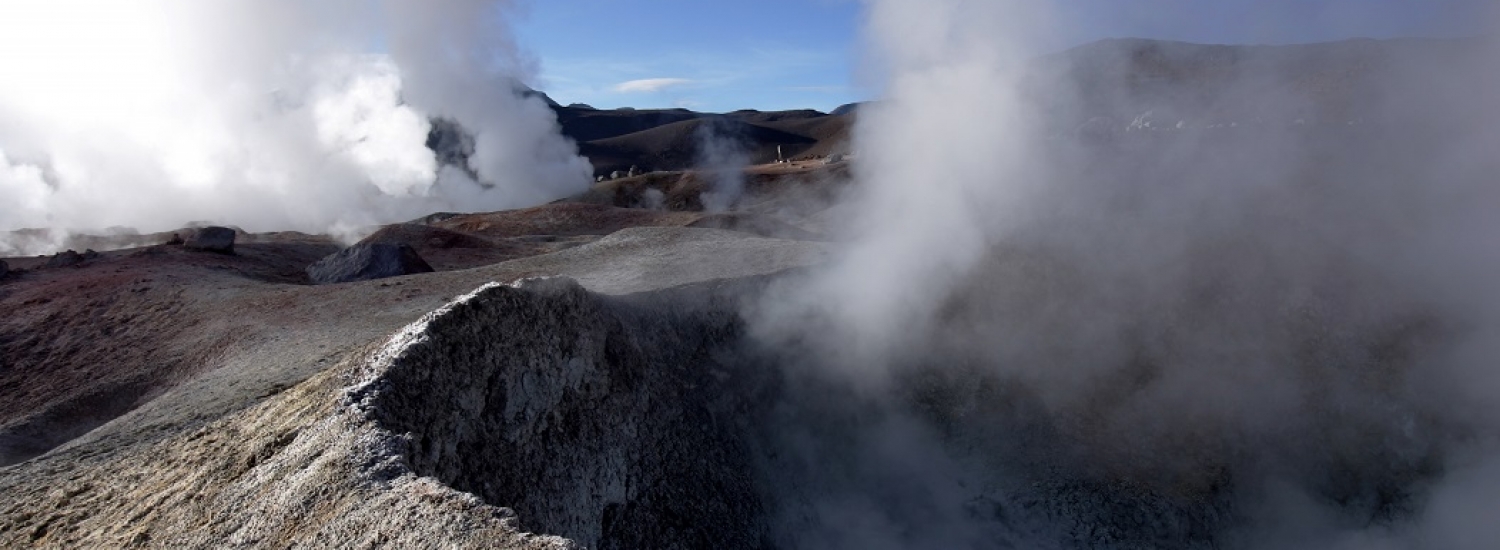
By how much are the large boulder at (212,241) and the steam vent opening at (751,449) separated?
33.3 feet

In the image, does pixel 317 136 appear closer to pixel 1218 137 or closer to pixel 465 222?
pixel 465 222

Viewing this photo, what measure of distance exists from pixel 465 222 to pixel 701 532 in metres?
19.4

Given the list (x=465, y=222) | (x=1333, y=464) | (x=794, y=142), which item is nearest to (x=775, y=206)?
(x=465, y=222)

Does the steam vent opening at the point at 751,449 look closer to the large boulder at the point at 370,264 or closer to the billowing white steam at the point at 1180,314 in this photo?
the billowing white steam at the point at 1180,314

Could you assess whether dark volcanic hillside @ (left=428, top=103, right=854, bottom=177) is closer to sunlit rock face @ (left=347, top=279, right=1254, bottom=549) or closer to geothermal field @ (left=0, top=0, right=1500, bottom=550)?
geothermal field @ (left=0, top=0, right=1500, bottom=550)

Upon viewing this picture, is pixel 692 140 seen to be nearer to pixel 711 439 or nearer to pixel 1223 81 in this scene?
pixel 1223 81

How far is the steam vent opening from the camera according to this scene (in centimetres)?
521

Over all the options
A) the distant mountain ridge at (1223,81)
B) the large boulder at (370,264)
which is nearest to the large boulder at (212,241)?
the large boulder at (370,264)

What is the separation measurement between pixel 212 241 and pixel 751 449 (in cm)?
1167

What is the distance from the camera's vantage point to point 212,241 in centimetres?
1441

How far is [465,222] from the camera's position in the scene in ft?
77.6

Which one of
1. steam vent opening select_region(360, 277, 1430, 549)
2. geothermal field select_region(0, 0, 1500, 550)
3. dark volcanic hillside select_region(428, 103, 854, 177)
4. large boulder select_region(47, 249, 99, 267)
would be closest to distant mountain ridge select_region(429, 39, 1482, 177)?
geothermal field select_region(0, 0, 1500, 550)

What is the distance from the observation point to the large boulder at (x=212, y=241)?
14354 mm

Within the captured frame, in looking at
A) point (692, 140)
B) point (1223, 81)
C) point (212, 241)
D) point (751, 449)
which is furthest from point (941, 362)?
point (692, 140)
